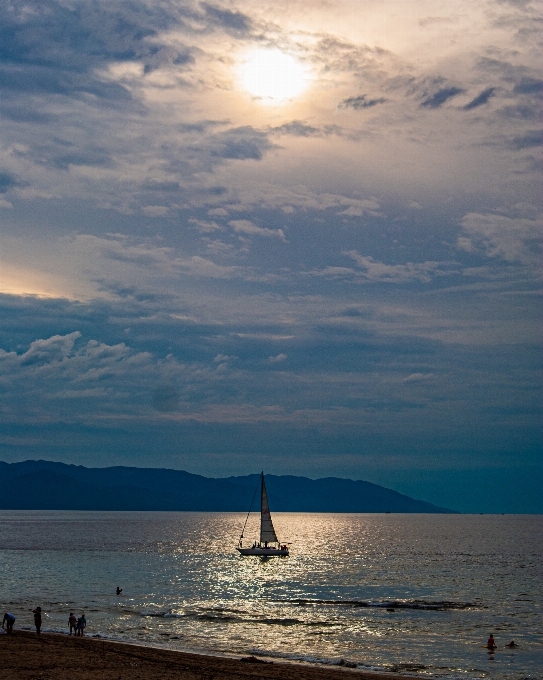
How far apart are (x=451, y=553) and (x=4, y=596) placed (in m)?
116

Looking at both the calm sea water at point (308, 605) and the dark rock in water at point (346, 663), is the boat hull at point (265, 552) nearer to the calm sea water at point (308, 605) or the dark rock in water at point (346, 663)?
the calm sea water at point (308, 605)

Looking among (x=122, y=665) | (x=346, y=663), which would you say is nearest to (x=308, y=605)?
(x=346, y=663)

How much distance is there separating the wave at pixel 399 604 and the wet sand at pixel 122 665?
3267 centimetres

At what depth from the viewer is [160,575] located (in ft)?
353

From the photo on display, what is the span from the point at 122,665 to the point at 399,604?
44.0 m

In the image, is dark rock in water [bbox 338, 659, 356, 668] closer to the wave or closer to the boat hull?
the wave

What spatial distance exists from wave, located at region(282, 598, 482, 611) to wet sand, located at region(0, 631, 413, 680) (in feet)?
107

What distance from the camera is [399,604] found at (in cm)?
8069

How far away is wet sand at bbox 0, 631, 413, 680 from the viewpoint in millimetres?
41688

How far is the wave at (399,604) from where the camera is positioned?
260 feet

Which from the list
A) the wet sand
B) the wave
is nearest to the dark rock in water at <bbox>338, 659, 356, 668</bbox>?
the wet sand

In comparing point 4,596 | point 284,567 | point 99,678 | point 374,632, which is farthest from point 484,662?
point 284,567

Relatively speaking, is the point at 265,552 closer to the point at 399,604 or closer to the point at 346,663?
the point at 399,604

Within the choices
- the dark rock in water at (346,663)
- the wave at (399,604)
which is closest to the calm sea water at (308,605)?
the wave at (399,604)
